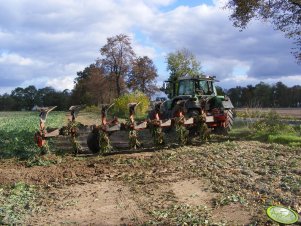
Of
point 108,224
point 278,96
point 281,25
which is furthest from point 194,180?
point 278,96

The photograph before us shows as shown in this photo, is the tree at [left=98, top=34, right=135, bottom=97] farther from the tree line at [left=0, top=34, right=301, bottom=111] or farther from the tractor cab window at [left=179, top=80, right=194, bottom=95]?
the tractor cab window at [left=179, top=80, right=194, bottom=95]

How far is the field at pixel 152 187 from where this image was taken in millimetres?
6145

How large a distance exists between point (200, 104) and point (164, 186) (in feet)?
22.9

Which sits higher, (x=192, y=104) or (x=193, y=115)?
(x=192, y=104)

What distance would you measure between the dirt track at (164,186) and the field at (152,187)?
14mm

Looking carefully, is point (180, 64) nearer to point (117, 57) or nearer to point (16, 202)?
point (117, 57)

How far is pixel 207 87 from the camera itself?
16453mm

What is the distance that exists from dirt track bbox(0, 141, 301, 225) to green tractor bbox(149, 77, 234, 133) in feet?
10.6

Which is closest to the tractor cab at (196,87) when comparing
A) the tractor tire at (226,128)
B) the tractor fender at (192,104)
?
the tractor fender at (192,104)

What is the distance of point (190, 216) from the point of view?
603 centimetres

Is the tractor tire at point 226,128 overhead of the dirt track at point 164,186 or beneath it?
overhead

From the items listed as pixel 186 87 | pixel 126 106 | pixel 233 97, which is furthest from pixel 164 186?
pixel 233 97

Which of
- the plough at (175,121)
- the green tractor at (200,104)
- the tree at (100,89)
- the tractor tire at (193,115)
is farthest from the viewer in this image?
the tree at (100,89)

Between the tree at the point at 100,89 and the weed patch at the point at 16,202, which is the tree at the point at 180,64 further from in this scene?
the weed patch at the point at 16,202
